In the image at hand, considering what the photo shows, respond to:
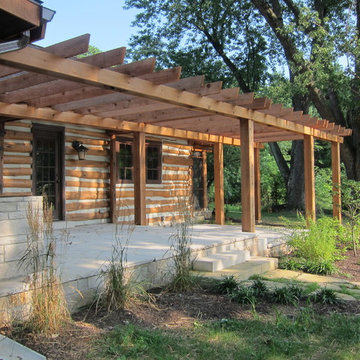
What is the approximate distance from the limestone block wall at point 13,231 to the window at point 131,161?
5.36 metres

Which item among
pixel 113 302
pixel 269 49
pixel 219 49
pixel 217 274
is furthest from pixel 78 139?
pixel 269 49

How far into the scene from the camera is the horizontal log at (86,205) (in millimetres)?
7832

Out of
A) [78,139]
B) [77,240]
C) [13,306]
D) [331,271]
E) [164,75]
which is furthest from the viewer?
[78,139]

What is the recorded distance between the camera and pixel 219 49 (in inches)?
585

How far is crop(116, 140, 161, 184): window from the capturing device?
9.03 m

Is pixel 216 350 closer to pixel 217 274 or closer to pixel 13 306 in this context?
pixel 13 306

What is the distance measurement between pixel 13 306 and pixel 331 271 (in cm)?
409

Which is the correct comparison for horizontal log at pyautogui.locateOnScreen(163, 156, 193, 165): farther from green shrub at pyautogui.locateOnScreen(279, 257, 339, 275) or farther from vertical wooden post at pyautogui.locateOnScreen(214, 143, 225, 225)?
green shrub at pyautogui.locateOnScreen(279, 257, 339, 275)

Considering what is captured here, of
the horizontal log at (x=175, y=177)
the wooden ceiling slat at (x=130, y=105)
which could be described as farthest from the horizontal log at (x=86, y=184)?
the horizontal log at (x=175, y=177)

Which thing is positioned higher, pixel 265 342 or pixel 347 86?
pixel 347 86

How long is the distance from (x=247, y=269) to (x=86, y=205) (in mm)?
4252

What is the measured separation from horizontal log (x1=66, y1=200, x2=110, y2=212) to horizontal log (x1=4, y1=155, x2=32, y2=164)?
3.92ft

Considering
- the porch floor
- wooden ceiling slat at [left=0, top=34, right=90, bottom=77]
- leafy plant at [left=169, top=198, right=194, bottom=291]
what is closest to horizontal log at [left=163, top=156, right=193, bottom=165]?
the porch floor

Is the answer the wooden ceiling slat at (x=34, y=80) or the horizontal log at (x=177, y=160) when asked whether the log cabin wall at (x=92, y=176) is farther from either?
the wooden ceiling slat at (x=34, y=80)
